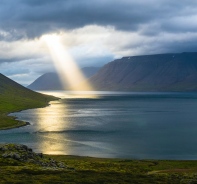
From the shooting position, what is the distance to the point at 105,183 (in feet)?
194

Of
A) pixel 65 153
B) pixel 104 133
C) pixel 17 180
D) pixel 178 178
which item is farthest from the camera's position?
pixel 104 133

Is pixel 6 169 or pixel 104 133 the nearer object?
pixel 6 169

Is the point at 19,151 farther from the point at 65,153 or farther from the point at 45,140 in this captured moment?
the point at 45,140

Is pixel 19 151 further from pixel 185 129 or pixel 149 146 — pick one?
pixel 185 129

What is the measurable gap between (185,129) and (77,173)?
426 ft

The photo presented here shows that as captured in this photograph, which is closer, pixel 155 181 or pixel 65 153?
pixel 155 181

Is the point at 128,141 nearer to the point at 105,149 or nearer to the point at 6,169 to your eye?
the point at 105,149

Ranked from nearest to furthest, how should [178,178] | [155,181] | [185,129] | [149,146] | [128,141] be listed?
[155,181], [178,178], [149,146], [128,141], [185,129]

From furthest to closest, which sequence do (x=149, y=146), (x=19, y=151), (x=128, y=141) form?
(x=128, y=141), (x=149, y=146), (x=19, y=151)

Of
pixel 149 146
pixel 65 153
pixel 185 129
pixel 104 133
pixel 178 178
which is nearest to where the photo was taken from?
pixel 178 178

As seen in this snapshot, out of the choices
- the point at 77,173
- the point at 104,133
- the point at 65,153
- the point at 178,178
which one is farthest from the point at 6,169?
the point at 104,133

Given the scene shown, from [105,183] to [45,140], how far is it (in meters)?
94.8

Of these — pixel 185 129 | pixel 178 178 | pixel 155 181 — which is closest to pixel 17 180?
pixel 155 181

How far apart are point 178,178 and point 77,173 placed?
21.4 metres
